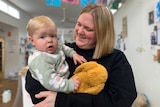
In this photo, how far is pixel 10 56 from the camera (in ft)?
30.4

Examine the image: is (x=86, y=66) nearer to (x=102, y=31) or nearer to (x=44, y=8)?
(x=102, y=31)

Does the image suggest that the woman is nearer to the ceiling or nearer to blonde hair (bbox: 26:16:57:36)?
blonde hair (bbox: 26:16:57:36)

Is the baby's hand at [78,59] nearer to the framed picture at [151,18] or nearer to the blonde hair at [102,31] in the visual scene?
the blonde hair at [102,31]

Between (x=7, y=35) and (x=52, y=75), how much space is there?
8.89 meters

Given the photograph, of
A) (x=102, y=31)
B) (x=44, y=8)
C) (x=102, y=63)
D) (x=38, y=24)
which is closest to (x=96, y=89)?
(x=102, y=63)

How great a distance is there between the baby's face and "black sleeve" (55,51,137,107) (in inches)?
10.9

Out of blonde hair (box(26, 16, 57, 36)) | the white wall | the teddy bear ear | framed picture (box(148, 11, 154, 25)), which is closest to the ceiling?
the white wall

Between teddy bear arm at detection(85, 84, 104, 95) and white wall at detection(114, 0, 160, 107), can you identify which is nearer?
teddy bear arm at detection(85, 84, 104, 95)

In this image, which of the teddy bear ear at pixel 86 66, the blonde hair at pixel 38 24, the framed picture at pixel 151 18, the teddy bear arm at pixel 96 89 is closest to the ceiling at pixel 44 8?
the framed picture at pixel 151 18

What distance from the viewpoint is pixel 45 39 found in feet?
3.63

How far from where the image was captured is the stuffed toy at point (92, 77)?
968mm

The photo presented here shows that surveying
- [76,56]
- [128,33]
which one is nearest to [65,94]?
[76,56]

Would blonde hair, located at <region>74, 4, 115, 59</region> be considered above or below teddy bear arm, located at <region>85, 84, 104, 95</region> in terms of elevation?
above

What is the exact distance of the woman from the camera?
959mm
